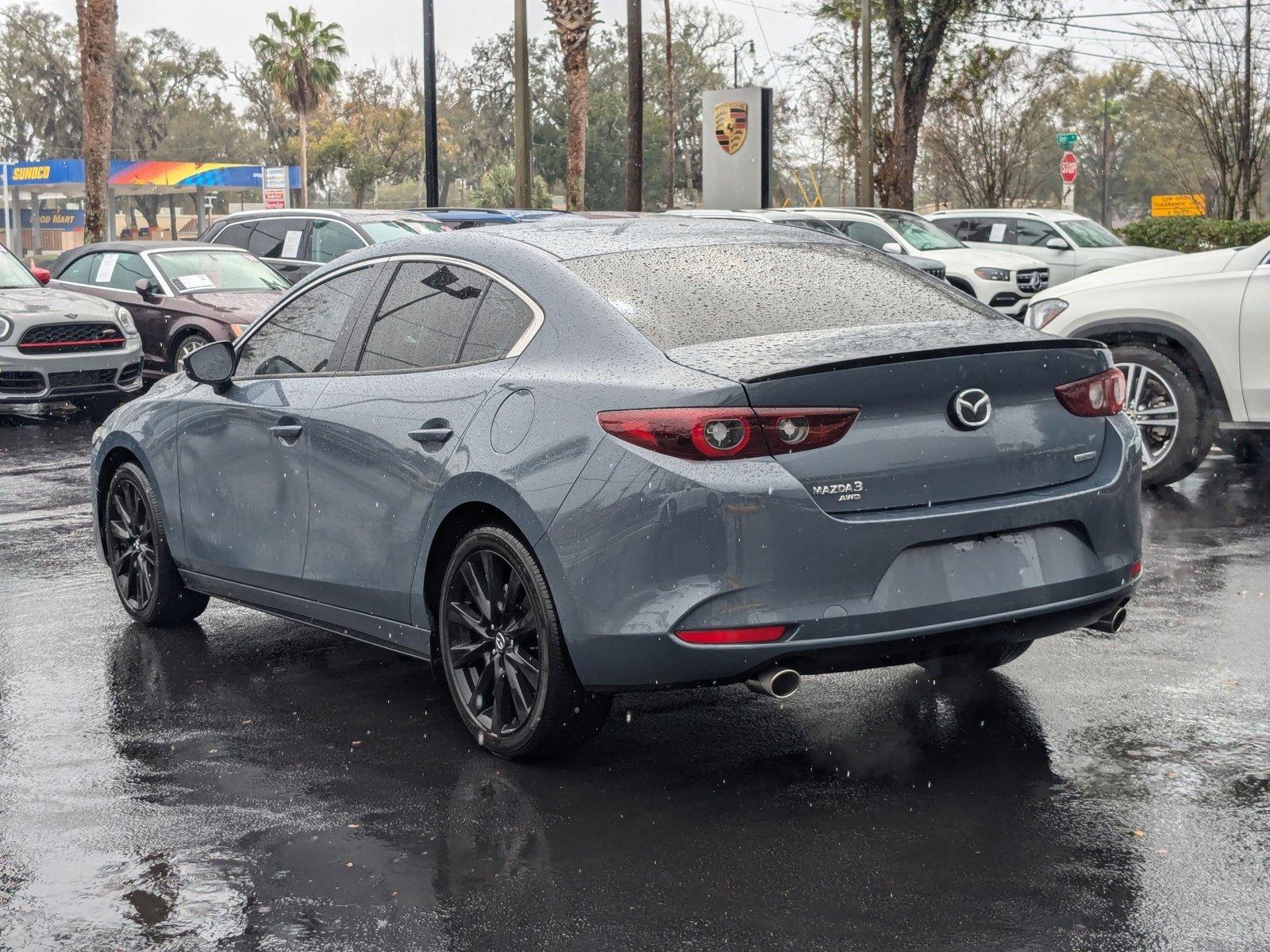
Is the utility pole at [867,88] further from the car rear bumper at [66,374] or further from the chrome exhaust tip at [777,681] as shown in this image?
the chrome exhaust tip at [777,681]

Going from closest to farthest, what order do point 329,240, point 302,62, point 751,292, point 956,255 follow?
point 751,292 < point 329,240 < point 956,255 < point 302,62

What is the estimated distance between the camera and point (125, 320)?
1592 centimetres

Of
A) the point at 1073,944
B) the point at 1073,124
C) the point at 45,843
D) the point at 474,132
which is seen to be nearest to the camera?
the point at 1073,944

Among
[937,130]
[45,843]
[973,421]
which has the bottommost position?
[45,843]

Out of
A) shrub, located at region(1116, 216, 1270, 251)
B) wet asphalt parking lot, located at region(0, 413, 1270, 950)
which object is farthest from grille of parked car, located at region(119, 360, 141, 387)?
shrub, located at region(1116, 216, 1270, 251)

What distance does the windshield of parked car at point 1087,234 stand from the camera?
24.9m

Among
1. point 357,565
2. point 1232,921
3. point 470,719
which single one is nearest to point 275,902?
point 470,719

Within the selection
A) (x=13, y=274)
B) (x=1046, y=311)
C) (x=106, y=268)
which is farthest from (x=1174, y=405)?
(x=106, y=268)

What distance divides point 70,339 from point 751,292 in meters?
11.7

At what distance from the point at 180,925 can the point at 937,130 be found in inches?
1707

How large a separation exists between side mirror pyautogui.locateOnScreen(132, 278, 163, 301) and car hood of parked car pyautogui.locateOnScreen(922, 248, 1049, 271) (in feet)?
35.0

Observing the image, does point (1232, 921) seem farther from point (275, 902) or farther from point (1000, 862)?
point (275, 902)

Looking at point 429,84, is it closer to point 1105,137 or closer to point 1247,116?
point 1247,116

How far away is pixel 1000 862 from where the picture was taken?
4.07 metres
